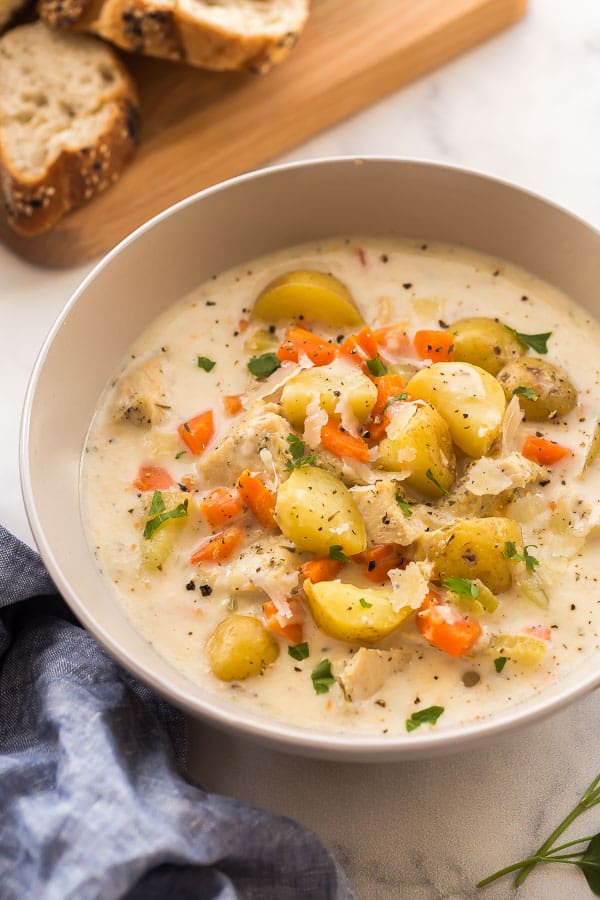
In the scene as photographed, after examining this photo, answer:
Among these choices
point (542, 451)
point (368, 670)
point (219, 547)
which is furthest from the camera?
point (542, 451)

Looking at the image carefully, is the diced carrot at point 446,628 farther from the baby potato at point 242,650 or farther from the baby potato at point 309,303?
the baby potato at point 309,303

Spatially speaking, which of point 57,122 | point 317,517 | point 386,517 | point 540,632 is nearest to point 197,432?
point 317,517

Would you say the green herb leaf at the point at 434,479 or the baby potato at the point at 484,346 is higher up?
the baby potato at the point at 484,346

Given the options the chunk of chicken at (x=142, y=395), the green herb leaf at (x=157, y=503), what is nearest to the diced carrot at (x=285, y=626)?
the green herb leaf at (x=157, y=503)

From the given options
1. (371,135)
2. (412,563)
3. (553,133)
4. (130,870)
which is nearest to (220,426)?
(412,563)

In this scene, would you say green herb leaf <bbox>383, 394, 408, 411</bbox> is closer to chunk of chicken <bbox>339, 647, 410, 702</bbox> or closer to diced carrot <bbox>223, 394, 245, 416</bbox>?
diced carrot <bbox>223, 394, 245, 416</bbox>

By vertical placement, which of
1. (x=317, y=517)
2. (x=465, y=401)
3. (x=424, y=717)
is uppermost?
(x=465, y=401)

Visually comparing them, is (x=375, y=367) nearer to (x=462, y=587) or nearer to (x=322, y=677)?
(x=462, y=587)
